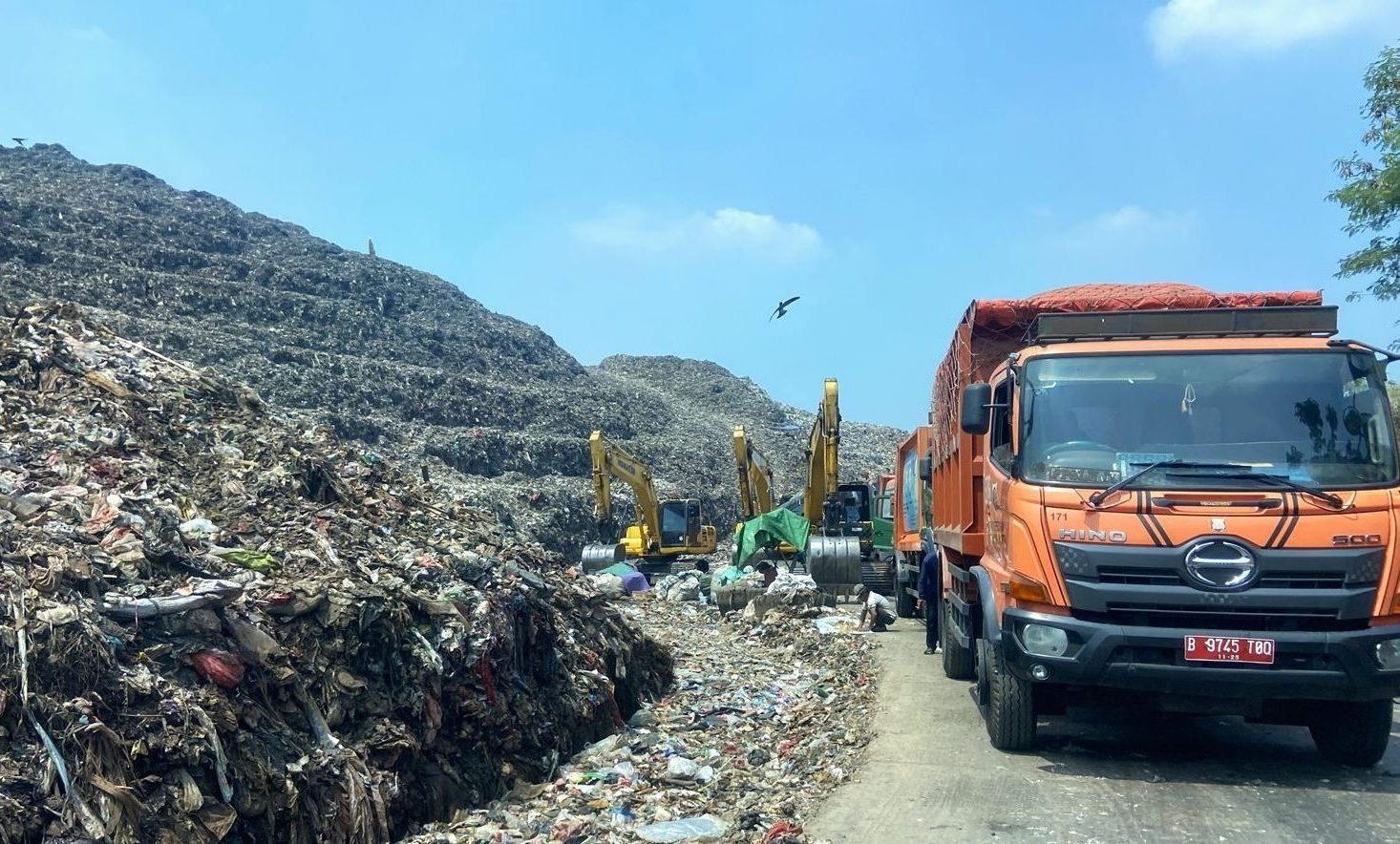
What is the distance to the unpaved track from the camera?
4.57 meters

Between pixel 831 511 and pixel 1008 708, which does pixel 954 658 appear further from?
pixel 831 511

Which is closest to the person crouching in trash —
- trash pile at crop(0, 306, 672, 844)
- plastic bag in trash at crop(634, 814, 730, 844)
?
trash pile at crop(0, 306, 672, 844)

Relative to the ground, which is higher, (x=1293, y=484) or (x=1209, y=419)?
(x=1209, y=419)

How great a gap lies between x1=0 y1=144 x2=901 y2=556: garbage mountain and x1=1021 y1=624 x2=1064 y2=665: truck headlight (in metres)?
19.8

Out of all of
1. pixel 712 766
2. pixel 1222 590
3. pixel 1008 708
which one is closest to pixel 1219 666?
pixel 1222 590

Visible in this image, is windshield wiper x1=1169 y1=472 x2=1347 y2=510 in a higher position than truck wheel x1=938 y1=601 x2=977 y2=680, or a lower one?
higher

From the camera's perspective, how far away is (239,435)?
27.7ft

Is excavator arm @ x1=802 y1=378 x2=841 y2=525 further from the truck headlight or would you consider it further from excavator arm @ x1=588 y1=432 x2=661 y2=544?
the truck headlight

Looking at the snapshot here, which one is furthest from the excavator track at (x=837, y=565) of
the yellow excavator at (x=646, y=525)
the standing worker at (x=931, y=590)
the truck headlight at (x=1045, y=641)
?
the truck headlight at (x=1045, y=641)

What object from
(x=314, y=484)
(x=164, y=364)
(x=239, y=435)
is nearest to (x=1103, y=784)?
(x=314, y=484)

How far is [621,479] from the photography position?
816 inches

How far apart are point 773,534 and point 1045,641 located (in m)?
13.1

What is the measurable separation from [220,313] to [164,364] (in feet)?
84.0

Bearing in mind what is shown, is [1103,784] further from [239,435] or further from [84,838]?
[239,435]
